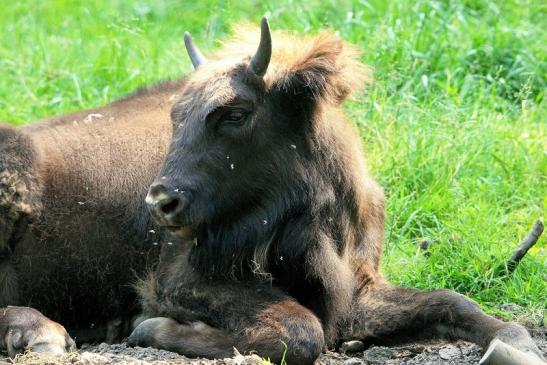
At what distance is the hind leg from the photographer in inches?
223

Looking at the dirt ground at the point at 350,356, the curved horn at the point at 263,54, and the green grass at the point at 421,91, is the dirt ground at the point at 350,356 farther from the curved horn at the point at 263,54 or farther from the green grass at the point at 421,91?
the curved horn at the point at 263,54

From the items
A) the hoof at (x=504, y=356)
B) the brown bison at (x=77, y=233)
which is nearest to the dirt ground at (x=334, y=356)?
the brown bison at (x=77, y=233)

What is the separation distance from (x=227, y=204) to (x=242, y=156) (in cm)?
25

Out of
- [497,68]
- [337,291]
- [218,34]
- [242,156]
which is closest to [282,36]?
[242,156]

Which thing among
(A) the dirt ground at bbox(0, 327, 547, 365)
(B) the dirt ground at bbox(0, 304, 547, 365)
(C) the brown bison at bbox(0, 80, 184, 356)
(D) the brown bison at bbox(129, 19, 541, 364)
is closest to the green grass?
(B) the dirt ground at bbox(0, 304, 547, 365)

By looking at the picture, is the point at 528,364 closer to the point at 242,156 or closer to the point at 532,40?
the point at 242,156

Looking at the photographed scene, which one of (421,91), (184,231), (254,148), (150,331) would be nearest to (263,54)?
(254,148)

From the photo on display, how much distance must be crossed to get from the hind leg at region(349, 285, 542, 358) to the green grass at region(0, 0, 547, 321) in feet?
2.34

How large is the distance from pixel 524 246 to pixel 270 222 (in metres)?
→ 1.88

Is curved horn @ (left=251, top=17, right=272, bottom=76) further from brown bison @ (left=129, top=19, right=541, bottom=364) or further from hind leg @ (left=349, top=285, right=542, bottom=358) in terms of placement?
hind leg @ (left=349, top=285, right=542, bottom=358)

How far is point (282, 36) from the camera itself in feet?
20.8

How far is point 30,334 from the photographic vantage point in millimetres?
5684

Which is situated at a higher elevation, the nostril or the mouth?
the nostril

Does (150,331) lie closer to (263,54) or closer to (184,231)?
(184,231)
